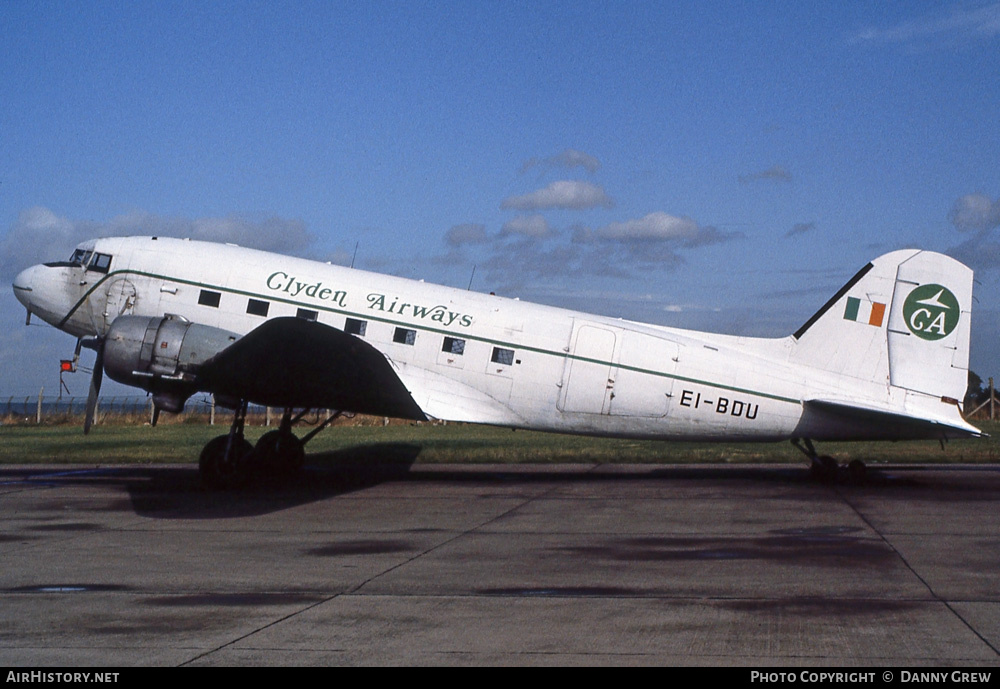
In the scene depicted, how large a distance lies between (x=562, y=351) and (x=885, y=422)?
18.1ft

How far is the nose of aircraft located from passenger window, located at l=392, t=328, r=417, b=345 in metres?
6.86

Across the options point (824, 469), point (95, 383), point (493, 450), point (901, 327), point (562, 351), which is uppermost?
point (901, 327)

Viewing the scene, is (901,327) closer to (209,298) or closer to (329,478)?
(329,478)

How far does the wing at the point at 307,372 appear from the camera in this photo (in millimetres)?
12922

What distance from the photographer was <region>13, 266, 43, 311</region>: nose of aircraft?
54.9 ft

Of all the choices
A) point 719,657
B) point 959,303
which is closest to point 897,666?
point 719,657

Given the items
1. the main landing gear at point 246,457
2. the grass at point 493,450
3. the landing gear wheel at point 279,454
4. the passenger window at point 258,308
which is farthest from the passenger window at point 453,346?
the grass at point 493,450

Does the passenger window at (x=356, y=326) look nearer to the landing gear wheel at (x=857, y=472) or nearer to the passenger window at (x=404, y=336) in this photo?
the passenger window at (x=404, y=336)

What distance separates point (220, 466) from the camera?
48.8ft

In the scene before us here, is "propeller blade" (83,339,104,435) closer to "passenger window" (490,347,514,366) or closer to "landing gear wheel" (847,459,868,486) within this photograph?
"passenger window" (490,347,514,366)

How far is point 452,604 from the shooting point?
7258mm

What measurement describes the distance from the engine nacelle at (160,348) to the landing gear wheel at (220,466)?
161cm

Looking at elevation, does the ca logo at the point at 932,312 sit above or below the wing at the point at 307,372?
above

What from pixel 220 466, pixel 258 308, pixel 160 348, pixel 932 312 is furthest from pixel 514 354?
pixel 932 312
